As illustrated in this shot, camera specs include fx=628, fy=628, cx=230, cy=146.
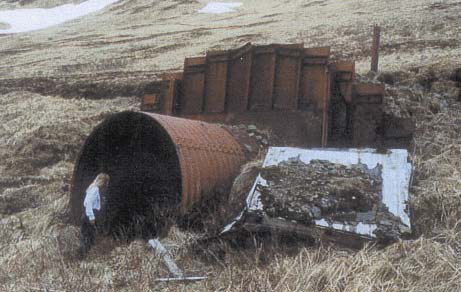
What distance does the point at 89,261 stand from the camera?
6609mm

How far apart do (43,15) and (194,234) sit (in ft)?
140

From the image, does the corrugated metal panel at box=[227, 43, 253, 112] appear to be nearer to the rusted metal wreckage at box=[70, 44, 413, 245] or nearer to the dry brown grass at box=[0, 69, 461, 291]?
the rusted metal wreckage at box=[70, 44, 413, 245]

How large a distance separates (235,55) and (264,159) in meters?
3.09

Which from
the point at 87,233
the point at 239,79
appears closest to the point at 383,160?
the point at 239,79

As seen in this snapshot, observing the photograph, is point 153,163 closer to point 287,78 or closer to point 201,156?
point 201,156

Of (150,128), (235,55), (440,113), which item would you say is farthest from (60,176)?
(440,113)

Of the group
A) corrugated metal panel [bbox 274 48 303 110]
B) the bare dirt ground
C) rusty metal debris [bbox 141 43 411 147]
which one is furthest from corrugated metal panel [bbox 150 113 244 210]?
corrugated metal panel [bbox 274 48 303 110]

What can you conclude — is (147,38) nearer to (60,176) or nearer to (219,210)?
(60,176)

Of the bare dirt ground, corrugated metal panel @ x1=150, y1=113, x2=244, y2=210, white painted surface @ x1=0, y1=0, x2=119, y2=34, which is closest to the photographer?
the bare dirt ground

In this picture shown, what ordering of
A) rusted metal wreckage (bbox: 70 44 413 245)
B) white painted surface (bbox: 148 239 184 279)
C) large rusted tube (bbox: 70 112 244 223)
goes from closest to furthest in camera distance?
white painted surface (bbox: 148 239 184 279) → large rusted tube (bbox: 70 112 244 223) → rusted metal wreckage (bbox: 70 44 413 245)

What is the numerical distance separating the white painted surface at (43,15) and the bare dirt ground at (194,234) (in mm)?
12154

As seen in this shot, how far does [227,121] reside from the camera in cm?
1038

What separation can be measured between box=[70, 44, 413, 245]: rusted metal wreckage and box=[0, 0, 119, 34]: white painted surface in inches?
1295

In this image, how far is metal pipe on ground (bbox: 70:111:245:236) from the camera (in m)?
7.46
